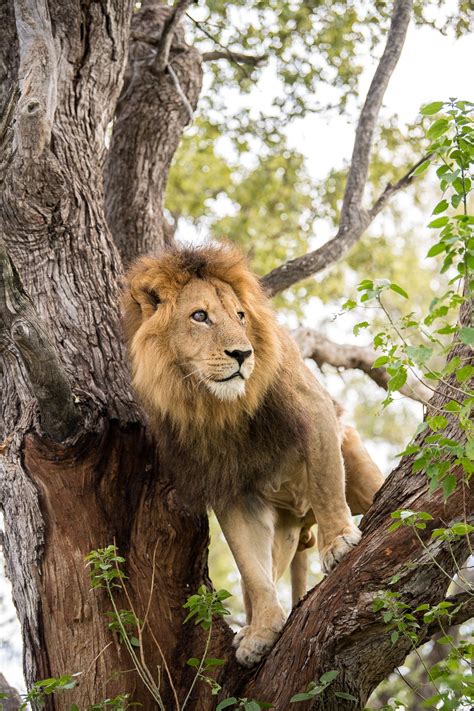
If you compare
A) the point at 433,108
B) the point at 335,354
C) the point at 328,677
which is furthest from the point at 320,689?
the point at 335,354

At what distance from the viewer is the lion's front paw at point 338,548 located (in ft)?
13.8

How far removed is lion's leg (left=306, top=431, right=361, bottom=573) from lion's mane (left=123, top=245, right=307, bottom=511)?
0.13 meters

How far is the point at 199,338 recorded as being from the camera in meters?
4.27

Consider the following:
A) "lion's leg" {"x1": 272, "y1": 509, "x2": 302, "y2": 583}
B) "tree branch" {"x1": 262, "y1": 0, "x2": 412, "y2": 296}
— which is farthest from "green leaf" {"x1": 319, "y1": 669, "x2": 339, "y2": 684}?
"tree branch" {"x1": 262, "y1": 0, "x2": 412, "y2": 296}

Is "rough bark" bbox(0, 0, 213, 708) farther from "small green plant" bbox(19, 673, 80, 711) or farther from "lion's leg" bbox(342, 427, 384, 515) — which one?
"lion's leg" bbox(342, 427, 384, 515)

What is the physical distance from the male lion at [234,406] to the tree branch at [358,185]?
5.25 feet

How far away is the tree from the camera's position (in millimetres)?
3604

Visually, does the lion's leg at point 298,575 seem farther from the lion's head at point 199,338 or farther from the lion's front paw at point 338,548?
the lion's head at point 199,338

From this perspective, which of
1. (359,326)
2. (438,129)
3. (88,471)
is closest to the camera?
(438,129)

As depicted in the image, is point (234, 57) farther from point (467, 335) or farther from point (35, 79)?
point (467, 335)

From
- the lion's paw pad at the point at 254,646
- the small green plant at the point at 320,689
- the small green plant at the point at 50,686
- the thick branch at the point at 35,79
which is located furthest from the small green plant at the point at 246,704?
the thick branch at the point at 35,79

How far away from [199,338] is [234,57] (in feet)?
13.6

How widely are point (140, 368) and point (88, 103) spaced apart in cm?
202

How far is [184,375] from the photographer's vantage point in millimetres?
4344
